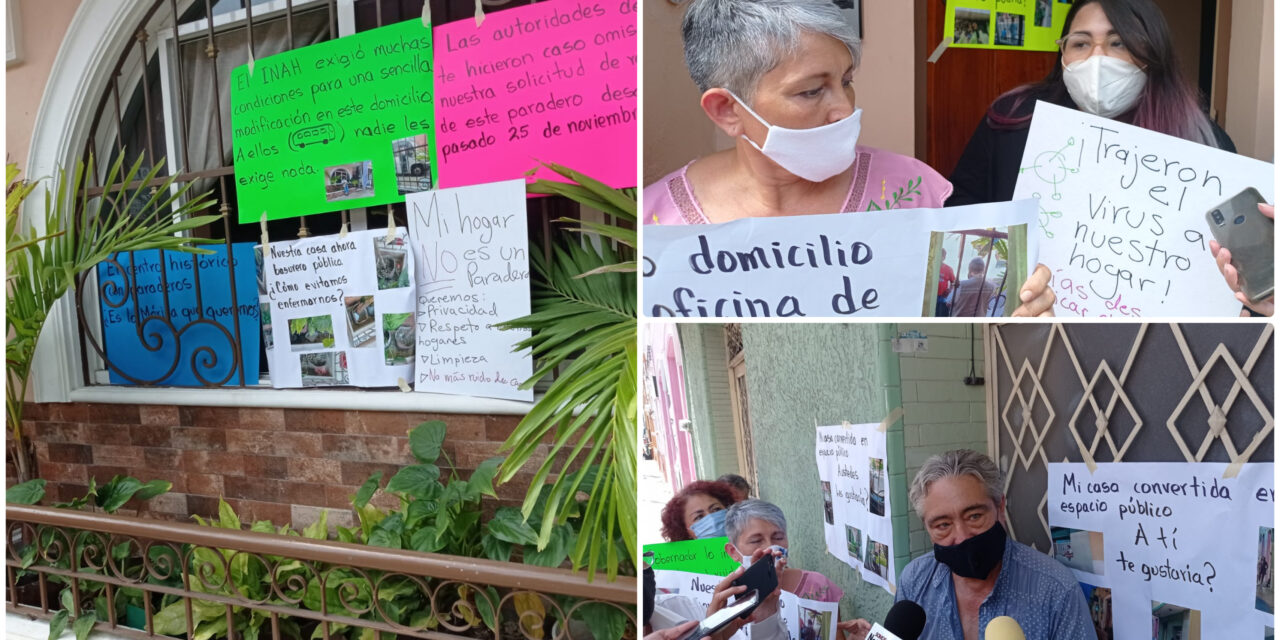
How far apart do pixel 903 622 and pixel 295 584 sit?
7.01ft

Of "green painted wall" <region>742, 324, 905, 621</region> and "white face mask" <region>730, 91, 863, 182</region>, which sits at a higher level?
"white face mask" <region>730, 91, 863, 182</region>

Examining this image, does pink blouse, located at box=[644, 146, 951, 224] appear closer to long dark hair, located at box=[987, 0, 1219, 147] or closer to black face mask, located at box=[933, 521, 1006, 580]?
long dark hair, located at box=[987, 0, 1219, 147]

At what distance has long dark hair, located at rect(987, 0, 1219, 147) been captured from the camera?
3.40 feet

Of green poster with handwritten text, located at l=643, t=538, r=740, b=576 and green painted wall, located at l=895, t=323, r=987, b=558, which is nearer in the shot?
green painted wall, located at l=895, t=323, r=987, b=558

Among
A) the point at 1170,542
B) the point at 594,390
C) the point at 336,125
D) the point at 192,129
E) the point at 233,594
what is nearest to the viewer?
the point at 1170,542

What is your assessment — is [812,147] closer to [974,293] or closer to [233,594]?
[974,293]

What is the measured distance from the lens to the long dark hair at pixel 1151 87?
3.40 feet

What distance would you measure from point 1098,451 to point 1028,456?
57 millimetres

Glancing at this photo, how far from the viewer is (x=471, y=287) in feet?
8.04

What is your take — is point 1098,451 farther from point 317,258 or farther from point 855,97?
point 317,258

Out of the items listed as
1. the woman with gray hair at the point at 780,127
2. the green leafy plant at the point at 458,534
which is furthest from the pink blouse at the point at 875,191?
the green leafy plant at the point at 458,534

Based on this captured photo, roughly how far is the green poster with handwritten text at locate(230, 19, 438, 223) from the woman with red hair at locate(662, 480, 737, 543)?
1763 mm

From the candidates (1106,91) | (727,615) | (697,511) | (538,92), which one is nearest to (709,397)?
(697,511)

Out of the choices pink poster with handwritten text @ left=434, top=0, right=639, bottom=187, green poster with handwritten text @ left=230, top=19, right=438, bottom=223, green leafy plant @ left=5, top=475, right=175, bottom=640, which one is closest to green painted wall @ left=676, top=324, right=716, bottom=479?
pink poster with handwritten text @ left=434, top=0, right=639, bottom=187
